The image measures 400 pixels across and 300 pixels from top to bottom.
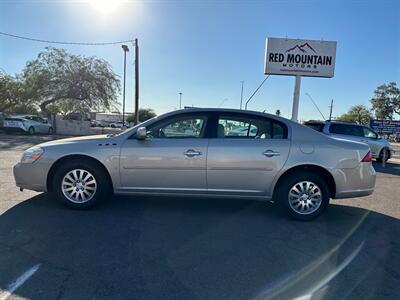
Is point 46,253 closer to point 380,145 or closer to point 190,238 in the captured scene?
point 190,238

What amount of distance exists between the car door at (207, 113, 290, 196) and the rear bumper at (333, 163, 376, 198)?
943mm

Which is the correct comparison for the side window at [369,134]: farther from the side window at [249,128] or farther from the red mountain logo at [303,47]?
the side window at [249,128]

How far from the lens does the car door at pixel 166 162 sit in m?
4.98

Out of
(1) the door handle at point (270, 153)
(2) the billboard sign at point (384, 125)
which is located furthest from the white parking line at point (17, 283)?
(2) the billboard sign at point (384, 125)

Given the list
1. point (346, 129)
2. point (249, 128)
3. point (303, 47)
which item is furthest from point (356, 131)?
point (249, 128)

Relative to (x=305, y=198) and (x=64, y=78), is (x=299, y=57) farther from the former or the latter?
(x=64, y=78)

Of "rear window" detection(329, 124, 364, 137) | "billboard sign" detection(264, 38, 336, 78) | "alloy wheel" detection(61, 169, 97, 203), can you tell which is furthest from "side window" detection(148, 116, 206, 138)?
"billboard sign" detection(264, 38, 336, 78)

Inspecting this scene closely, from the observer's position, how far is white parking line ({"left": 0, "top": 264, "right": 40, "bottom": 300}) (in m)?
2.74

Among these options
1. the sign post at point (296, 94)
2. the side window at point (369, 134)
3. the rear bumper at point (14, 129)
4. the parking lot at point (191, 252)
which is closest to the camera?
the parking lot at point (191, 252)

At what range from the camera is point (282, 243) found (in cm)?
412

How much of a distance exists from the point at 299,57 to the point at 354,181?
14.3 metres

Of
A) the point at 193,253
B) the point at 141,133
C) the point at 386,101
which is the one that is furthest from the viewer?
the point at 386,101

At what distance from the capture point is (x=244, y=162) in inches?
195

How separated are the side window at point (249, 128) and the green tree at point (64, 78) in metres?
28.0
